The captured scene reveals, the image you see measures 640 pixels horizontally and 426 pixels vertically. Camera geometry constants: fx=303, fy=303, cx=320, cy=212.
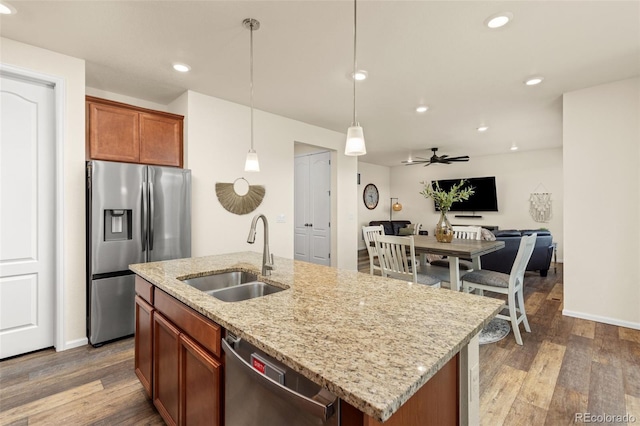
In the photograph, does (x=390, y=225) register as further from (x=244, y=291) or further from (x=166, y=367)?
(x=166, y=367)

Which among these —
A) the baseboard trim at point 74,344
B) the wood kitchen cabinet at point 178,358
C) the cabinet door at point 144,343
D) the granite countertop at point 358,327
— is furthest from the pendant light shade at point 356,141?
the baseboard trim at point 74,344

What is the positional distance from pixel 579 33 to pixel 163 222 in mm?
3829

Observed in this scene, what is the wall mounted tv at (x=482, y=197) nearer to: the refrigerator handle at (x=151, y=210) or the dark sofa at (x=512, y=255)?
the dark sofa at (x=512, y=255)

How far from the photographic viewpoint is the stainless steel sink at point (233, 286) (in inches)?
69.0

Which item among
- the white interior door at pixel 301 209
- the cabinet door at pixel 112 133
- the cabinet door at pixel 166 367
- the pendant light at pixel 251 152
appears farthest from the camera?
the white interior door at pixel 301 209

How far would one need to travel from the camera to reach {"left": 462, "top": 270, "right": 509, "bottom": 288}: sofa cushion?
2.87 meters

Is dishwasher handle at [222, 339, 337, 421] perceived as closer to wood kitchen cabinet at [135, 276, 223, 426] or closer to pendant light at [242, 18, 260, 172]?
wood kitchen cabinet at [135, 276, 223, 426]

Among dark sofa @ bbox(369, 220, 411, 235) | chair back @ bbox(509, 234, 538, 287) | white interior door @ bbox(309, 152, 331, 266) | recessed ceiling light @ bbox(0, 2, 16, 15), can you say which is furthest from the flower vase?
dark sofa @ bbox(369, 220, 411, 235)

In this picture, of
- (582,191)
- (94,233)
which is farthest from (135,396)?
(582,191)

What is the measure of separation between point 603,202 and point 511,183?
4.49 meters

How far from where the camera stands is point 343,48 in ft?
8.08

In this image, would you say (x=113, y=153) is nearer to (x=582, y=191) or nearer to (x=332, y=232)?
(x=332, y=232)

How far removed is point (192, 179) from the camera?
340 centimetres

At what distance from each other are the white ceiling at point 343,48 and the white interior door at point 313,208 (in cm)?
169
